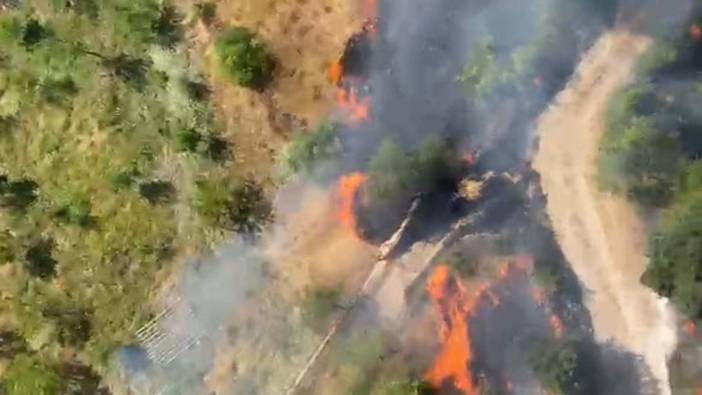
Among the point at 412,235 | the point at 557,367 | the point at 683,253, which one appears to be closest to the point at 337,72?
the point at 412,235

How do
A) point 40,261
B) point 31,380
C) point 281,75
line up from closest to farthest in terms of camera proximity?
point 281,75
point 31,380
point 40,261

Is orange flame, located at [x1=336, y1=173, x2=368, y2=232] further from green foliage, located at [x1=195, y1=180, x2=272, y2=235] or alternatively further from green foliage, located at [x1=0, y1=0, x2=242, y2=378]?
green foliage, located at [x1=0, y1=0, x2=242, y2=378]

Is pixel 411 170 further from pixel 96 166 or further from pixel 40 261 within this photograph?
pixel 40 261

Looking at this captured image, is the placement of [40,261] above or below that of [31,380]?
above

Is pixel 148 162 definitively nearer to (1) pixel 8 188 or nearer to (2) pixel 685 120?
(1) pixel 8 188

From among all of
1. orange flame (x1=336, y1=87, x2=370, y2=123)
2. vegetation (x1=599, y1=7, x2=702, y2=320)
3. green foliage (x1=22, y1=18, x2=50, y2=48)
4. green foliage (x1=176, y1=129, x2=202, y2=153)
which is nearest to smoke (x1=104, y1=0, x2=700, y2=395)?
orange flame (x1=336, y1=87, x2=370, y2=123)

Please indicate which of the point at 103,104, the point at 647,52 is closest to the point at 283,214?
the point at 103,104
